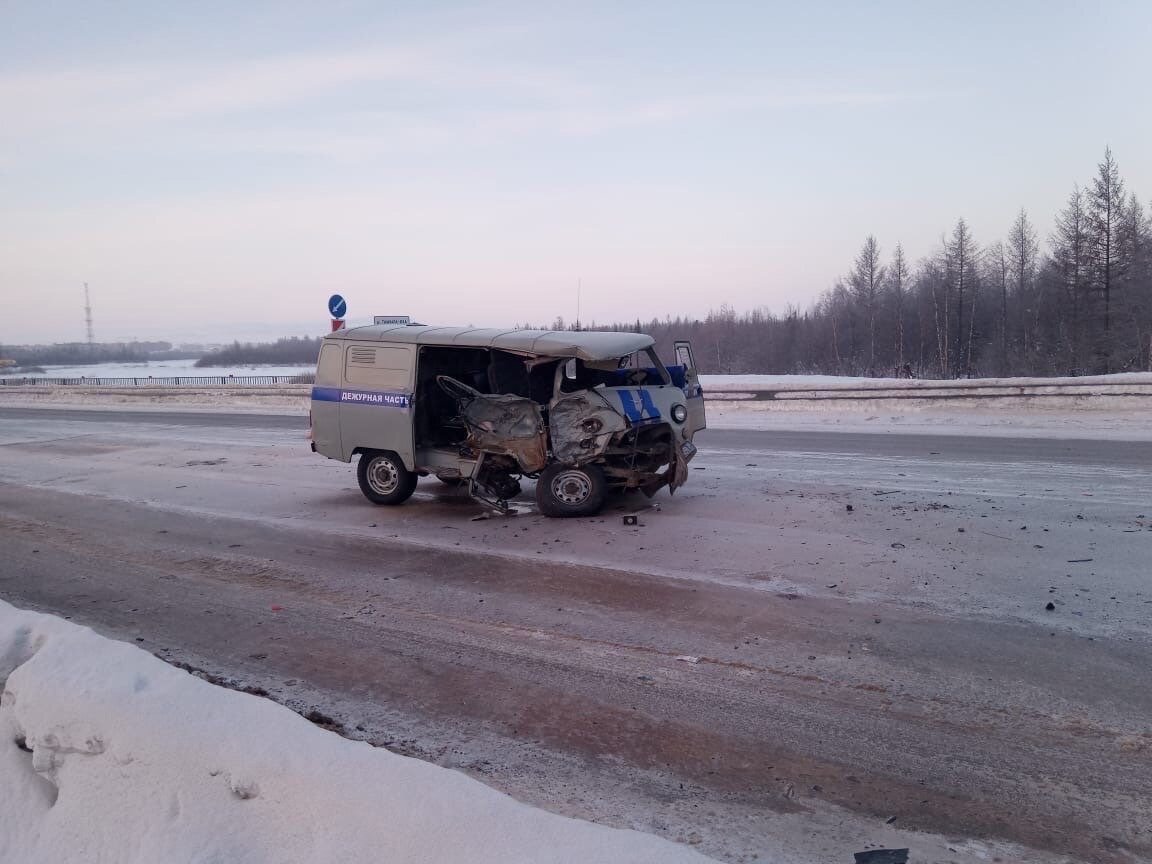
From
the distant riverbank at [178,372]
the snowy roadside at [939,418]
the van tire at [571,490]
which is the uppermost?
the distant riverbank at [178,372]

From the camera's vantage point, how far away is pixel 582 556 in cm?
897

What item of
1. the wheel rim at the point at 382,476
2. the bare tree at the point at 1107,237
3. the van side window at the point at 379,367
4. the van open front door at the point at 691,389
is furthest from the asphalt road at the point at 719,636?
the bare tree at the point at 1107,237

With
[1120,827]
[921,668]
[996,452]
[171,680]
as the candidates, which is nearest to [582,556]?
[921,668]

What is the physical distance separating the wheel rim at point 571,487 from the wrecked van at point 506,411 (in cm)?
1

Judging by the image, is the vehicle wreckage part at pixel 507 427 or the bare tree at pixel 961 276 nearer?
the vehicle wreckage part at pixel 507 427

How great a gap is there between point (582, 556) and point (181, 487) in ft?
26.8

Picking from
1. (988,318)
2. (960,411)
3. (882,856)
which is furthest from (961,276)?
(882,856)

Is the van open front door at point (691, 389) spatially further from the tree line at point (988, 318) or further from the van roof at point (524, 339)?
the tree line at point (988, 318)

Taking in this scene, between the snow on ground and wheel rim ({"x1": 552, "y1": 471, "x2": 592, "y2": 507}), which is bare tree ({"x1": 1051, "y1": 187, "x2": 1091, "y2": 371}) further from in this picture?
wheel rim ({"x1": 552, "y1": 471, "x2": 592, "y2": 507})

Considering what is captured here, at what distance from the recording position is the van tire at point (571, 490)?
35.1ft

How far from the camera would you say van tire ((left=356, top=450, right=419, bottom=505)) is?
1173cm

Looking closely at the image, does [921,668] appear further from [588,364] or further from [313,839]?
[588,364]

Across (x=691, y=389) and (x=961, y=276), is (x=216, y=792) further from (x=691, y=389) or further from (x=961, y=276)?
(x=961, y=276)

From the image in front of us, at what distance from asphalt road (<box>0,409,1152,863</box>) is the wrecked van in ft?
1.69
